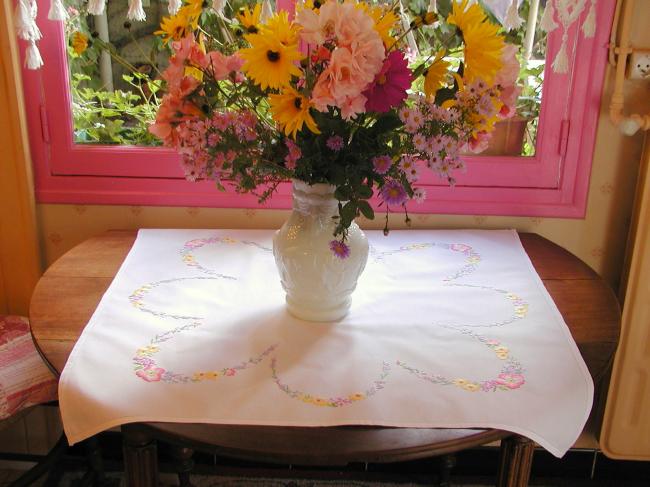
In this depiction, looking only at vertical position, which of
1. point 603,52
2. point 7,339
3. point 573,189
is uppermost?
point 603,52

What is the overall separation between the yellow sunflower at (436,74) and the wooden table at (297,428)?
0.52 metres

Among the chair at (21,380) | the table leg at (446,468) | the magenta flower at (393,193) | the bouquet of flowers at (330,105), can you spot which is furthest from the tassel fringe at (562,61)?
the chair at (21,380)

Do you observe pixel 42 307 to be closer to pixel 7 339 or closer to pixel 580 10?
pixel 7 339

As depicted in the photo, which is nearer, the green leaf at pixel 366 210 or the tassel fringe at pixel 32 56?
the green leaf at pixel 366 210

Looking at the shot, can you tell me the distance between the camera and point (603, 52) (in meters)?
1.64

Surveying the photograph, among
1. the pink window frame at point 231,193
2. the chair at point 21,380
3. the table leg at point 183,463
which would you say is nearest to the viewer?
the chair at point 21,380

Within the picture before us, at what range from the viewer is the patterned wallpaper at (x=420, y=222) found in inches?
70.2

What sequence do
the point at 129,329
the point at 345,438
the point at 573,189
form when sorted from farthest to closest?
1. the point at 573,189
2. the point at 129,329
3. the point at 345,438

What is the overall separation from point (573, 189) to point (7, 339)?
4.73 ft

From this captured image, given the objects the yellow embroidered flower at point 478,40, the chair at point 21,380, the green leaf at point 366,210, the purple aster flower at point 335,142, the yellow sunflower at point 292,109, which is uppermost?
the yellow embroidered flower at point 478,40

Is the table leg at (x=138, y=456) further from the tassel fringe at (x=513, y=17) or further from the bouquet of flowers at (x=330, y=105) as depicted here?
the tassel fringe at (x=513, y=17)

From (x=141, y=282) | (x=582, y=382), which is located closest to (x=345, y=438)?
(x=582, y=382)

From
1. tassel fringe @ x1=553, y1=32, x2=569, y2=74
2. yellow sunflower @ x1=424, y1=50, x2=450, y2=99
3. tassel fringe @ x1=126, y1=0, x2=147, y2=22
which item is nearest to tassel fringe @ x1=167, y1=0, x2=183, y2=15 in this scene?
tassel fringe @ x1=126, y1=0, x2=147, y2=22

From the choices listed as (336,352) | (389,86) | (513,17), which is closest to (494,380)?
(336,352)
